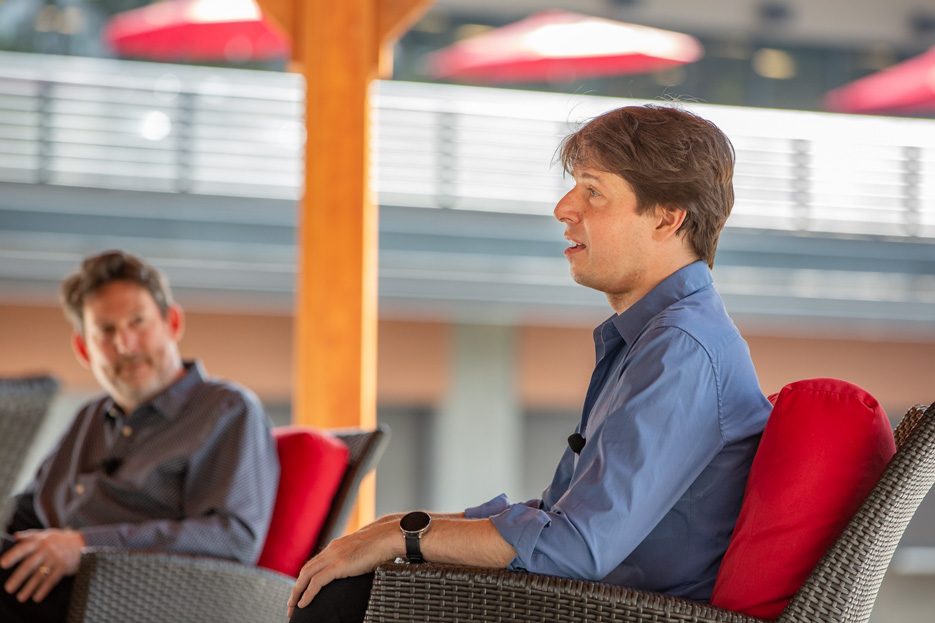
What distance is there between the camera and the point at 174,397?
2521 mm

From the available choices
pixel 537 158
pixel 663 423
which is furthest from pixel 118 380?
pixel 537 158

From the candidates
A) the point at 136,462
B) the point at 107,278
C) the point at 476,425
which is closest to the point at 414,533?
the point at 136,462

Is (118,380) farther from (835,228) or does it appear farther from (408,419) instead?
(835,228)

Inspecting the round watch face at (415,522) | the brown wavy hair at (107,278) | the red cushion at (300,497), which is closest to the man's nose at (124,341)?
the brown wavy hair at (107,278)

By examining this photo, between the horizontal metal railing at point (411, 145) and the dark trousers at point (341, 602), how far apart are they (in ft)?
16.7

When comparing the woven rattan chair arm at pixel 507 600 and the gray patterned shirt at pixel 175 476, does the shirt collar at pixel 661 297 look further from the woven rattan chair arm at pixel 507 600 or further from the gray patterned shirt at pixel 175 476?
the gray patterned shirt at pixel 175 476

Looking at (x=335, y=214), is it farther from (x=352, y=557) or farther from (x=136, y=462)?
(x=352, y=557)

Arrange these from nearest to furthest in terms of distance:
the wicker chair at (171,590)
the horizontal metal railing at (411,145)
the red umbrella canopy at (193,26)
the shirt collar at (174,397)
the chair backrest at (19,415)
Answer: the chair backrest at (19,415), the wicker chair at (171,590), the shirt collar at (174,397), the red umbrella canopy at (193,26), the horizontal metal railing at (411,145)

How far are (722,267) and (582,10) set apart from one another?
279cm

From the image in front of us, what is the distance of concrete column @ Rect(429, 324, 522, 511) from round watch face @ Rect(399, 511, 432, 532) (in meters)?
5.87

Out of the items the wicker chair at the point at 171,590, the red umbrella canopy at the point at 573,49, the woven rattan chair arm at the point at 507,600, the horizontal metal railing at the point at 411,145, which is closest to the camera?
the woven rattan chair arm at the point at 507,600

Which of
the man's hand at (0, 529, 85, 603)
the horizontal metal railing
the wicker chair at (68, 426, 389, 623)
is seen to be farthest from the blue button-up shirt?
the horizontal metal railing

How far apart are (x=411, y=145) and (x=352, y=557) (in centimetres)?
601

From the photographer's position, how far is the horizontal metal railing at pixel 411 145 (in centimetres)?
673
